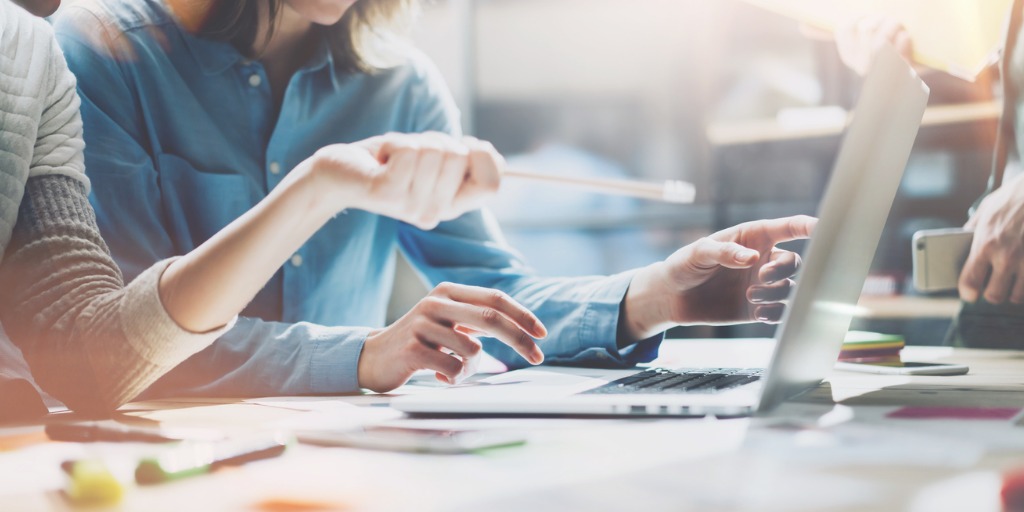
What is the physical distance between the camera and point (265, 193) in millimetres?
1129

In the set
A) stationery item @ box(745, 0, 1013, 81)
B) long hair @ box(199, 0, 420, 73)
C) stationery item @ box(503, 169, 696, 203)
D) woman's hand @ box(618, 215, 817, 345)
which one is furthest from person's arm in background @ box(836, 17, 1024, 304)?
long hair @ box(199, 0, 420, 73)

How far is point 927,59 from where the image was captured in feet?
4.16

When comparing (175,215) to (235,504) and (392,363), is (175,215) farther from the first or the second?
(235,504)

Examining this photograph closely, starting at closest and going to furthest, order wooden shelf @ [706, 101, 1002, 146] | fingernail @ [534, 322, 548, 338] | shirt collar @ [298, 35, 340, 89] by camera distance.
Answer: fingernail @ [534, 322, 548, 338] → shirt collar @ [298, 35, 340, 89] → wooden shelf @ [706, 101, 1002, 146]

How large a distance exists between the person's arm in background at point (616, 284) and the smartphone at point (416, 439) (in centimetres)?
30

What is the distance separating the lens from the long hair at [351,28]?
1.13 metres

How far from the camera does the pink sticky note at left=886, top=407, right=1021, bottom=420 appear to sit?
0.60 metres

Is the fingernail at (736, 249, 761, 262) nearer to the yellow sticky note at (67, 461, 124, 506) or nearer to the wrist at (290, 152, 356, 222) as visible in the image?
the wrist at (290, 152, 356, 222)

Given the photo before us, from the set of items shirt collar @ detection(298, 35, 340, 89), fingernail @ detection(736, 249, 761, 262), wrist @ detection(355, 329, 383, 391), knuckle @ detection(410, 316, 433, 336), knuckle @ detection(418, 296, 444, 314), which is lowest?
wrist @ detection(355, 329, 383, 391)

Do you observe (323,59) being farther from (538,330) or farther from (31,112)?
(538,330)

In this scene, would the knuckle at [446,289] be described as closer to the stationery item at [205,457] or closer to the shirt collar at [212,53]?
the stationery item at [205,457]

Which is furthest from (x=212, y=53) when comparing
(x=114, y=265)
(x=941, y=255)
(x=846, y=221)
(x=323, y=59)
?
(x=941, y=255)

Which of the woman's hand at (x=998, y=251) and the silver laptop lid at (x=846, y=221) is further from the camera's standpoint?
the woman's hand at (x=998, y=251)

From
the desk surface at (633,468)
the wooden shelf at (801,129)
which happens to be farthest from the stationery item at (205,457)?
the wooden shelf at (801,129)
